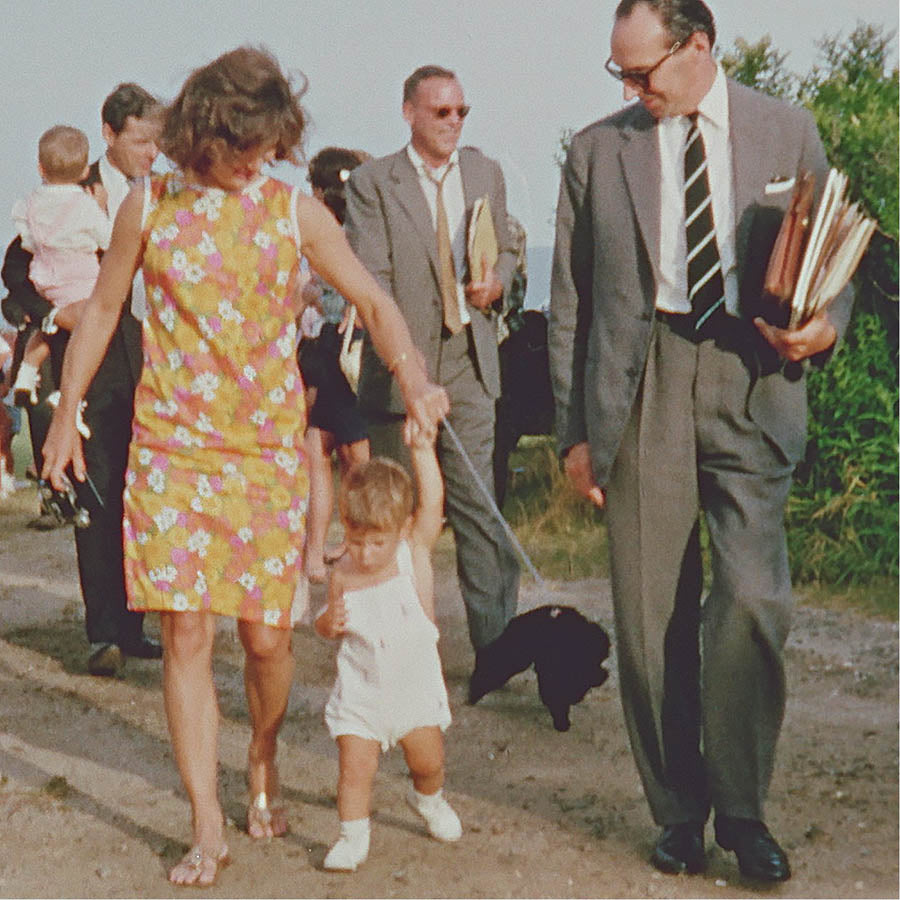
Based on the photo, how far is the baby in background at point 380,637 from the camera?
443cm

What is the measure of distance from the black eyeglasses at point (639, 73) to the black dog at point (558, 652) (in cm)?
205

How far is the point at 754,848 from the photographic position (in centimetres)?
437

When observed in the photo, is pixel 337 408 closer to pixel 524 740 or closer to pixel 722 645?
pixel 524 740

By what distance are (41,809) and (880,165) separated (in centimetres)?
437

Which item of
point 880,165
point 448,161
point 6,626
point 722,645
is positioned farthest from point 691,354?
point 6,626

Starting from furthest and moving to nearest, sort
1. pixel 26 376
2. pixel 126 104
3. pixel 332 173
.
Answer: pixel 332 173
pixel 26 376
pixel 126 104

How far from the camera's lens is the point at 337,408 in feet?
25.4

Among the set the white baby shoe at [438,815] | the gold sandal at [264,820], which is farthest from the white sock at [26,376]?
the white baby shoe at [438,815]

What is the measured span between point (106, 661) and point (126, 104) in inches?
83.4

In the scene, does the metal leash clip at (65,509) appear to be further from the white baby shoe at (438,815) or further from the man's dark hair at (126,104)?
the white baby shoe at (438,815)

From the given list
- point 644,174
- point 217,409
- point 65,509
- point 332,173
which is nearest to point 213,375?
point 217,409

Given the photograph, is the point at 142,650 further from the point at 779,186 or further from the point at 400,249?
the point at 779,186

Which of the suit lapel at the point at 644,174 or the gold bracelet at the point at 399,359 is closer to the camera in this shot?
the suit lapel at the point at 644,174

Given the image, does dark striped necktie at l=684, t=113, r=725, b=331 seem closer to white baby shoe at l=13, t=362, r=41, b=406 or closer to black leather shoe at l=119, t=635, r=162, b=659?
black leather shoe at l=119, t=635, r=162, b=659
